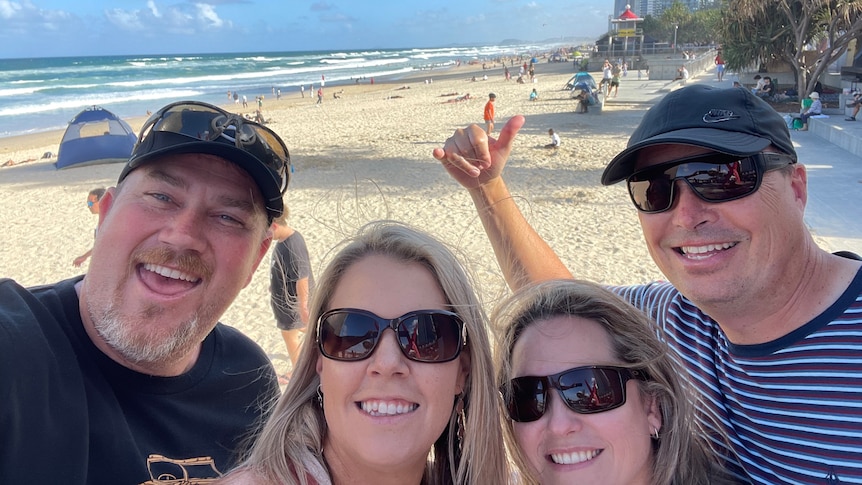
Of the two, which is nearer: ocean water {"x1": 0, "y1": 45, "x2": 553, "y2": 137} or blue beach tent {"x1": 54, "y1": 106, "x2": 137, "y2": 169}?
blue beach tent {"x1": 54, "y1": 106, "x2": 137, "y2": 169}

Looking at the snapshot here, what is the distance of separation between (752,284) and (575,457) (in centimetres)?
90

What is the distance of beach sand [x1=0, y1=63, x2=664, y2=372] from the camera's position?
7992 mm

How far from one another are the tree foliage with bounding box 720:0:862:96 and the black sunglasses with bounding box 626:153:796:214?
21.1 m

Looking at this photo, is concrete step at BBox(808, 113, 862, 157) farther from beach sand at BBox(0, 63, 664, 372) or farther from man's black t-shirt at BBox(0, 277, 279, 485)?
man's black t-shirt at BBox(0, 277, 279, 485)

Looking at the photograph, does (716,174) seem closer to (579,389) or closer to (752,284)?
(752,284)

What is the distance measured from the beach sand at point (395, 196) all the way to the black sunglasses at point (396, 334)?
382 mm

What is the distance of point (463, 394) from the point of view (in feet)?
6.49

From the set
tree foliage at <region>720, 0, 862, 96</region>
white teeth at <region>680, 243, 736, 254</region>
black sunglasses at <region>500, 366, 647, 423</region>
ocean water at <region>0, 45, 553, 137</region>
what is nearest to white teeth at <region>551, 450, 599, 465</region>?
black sunglasses at <region>500, 366, 647, 423</region>

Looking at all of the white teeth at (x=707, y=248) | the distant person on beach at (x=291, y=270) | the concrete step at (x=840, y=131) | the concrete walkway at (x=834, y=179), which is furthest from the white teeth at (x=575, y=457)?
the concrete step at (x=840, y=131)

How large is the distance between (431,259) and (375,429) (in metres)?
0.60

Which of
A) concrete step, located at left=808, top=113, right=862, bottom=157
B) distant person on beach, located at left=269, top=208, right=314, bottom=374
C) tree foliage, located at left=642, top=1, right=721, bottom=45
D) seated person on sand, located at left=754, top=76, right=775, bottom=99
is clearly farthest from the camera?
tree foliage, located at left=642, top=1, right=721, bottom=45

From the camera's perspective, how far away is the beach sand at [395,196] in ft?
26.2

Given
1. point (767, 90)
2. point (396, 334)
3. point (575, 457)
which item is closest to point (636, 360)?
point (575, 457)

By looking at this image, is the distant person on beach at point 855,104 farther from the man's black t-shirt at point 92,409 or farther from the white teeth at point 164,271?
the white teeth at point 164,271
